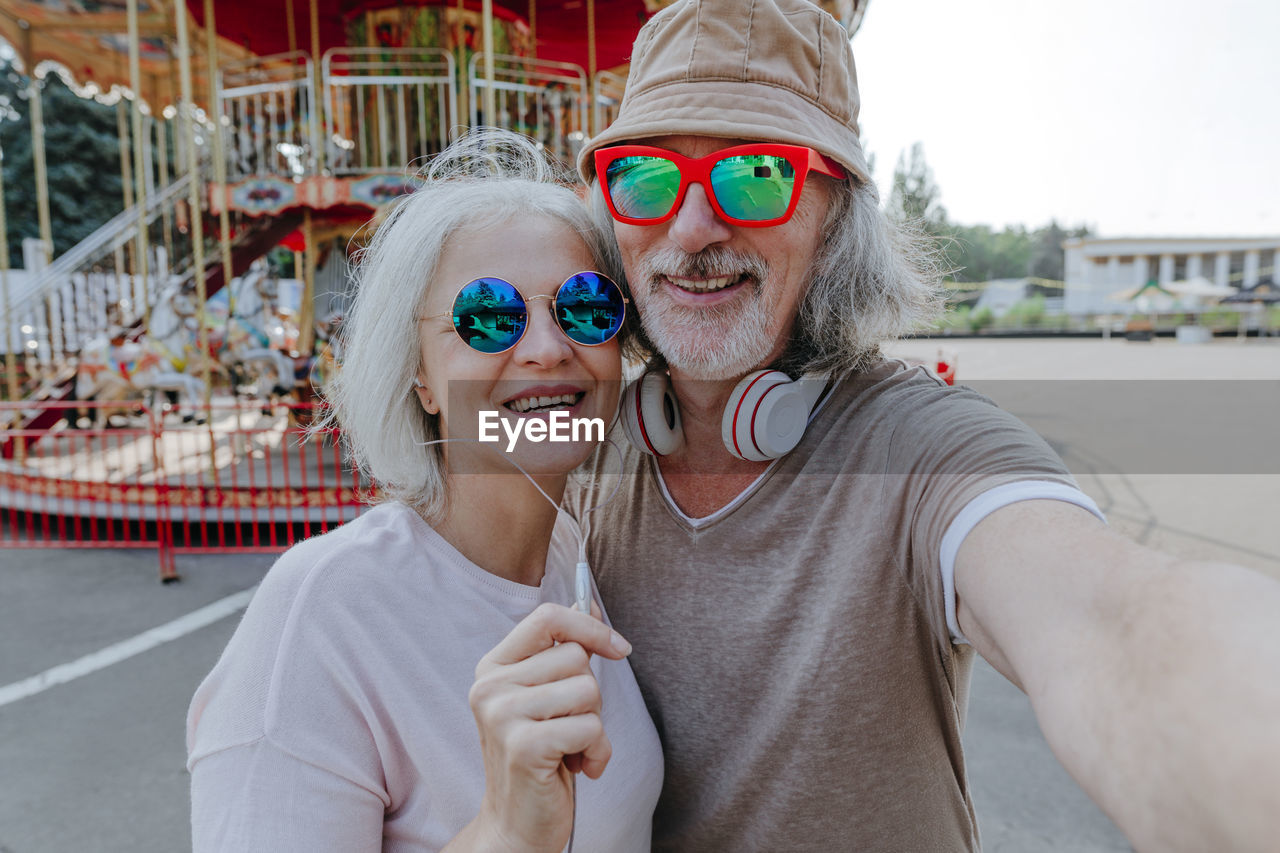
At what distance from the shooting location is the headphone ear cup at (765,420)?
1361 millimetres

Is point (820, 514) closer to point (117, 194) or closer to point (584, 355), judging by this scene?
point (584, 355)

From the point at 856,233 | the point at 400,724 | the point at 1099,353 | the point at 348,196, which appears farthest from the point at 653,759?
the point at 1099,353

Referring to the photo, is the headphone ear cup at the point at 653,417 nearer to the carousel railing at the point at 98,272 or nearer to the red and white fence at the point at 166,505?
the red and white fence at the point at 166,505

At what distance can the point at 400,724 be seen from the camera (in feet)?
3.75

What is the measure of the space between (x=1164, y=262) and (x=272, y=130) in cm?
6516

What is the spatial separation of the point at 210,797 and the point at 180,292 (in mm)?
12100

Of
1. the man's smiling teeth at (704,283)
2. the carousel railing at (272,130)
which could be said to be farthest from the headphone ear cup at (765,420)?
the carousel railing at (272,130)

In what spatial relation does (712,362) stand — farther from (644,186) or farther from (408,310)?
(408,310)

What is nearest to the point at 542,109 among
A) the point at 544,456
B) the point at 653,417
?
the point at 653,417

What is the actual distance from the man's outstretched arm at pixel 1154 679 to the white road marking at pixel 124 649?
202 inches

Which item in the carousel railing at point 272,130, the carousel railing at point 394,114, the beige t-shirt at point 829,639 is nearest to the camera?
the beige t-shirt at point 829,639

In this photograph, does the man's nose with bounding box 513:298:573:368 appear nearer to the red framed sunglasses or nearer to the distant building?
the red framed sunglasses

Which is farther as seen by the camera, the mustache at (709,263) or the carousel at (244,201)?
the carousel at (244,201)

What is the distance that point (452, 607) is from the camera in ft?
4.18
